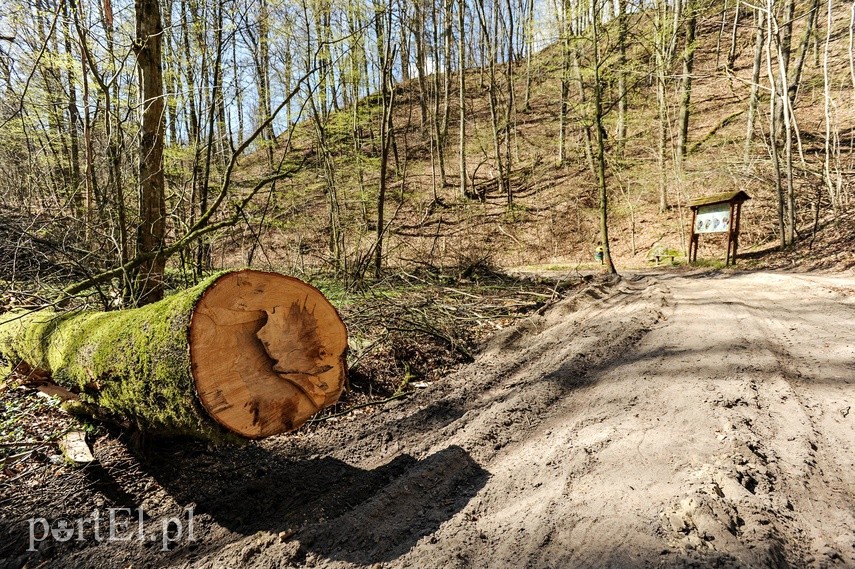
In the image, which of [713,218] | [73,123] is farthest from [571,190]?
[73,123]

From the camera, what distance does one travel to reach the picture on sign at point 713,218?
1071 centimetres

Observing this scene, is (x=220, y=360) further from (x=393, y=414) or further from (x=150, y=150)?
(x=150, y=150)

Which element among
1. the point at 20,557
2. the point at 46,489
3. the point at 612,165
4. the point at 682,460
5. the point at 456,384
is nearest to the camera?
the point at 682,460

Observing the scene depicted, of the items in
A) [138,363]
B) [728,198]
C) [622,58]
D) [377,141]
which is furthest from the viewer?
[377,141]

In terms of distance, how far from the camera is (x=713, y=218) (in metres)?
11.0

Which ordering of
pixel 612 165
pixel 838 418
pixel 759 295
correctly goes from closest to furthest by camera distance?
pixel 838 418
pixel 759 295
pixel 612 165

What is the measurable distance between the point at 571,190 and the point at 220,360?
20544mm

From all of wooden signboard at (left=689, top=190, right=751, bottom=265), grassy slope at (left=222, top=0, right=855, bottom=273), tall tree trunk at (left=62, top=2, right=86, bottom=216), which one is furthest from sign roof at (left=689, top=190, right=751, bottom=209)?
tall tree trunk at (left=62, top=2, right=86, bottom=216)

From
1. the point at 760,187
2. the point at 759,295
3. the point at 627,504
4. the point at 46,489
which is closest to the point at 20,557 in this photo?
the point at 46,489

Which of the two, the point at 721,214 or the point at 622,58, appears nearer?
the point at 721,214

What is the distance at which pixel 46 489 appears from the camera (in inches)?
109

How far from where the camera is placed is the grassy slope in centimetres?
1403

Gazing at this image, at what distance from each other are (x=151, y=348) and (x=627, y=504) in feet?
8.54

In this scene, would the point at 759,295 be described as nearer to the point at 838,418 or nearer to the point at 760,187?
the point at 838,418
